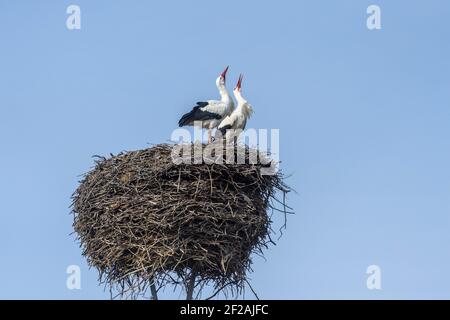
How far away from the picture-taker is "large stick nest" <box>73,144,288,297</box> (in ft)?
33.9

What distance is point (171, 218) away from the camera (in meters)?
10.3

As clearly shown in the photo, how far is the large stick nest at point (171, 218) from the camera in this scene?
10.3m

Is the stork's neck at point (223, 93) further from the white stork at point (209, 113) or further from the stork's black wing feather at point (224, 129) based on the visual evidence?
the stork's black wing feather at point (224, 129)

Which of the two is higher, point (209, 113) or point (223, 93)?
point (223, 93)

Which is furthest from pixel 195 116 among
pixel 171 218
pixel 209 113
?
pixel 171 218

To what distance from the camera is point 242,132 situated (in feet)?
42.1

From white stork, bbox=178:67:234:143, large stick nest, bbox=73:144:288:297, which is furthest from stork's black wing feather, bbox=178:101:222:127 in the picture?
large stick nest, bbox=73:144:288:297

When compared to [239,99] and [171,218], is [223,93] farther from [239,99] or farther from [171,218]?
[171,218]

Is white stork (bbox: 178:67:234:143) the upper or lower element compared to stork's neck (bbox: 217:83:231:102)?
lower

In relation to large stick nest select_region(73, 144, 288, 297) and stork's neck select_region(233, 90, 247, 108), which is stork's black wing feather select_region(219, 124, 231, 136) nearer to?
stork's neck select_region(233, 90, 247, 108)

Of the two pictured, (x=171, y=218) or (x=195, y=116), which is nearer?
(x=171, y=218)
